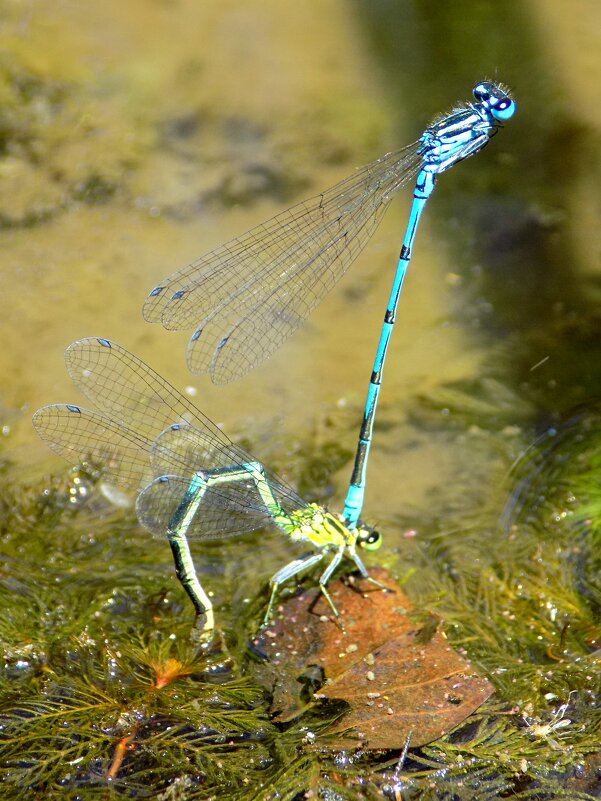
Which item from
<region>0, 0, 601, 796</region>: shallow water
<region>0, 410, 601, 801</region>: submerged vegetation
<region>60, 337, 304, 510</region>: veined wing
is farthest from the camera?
<region>0, 0, 601, 796</region>: shallow water

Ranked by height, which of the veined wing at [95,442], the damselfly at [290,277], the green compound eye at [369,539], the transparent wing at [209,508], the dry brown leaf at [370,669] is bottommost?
the dry brown leaf at [370,669]

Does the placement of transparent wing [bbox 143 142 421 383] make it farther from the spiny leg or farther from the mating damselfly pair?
the spiny leg

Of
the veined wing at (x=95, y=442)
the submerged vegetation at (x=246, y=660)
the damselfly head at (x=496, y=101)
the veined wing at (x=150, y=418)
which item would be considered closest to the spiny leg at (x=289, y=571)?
the submerged vegetation at (x=246, y=660)

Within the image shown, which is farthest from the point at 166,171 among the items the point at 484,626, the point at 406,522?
the point at 484,626

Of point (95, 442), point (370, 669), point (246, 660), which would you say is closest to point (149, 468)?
point (95, 442)

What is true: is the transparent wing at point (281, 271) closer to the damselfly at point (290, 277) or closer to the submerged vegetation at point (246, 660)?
the damselfly at point (290, 277)

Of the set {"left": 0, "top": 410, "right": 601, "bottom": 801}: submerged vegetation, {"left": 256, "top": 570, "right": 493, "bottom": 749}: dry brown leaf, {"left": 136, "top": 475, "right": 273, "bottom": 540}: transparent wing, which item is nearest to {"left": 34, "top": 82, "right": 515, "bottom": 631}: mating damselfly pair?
{"left": 136, "top": 475, "right": 273, "bottom": 540}: transparent wing

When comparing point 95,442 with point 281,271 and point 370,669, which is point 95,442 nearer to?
point 281,271

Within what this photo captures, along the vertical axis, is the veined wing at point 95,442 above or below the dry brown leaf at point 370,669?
above
